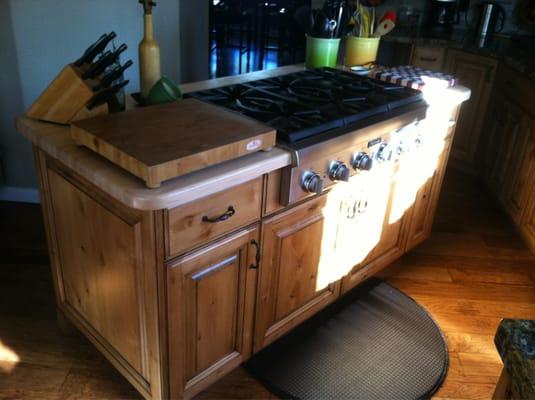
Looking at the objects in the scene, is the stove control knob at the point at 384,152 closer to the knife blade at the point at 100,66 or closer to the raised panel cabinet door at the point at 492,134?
the knife blade at the point at 100,66

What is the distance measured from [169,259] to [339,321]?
3.49ft

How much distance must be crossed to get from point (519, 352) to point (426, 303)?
5.37ft

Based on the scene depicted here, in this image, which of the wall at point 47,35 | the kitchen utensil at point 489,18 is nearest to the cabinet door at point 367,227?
the wall at point 47,35

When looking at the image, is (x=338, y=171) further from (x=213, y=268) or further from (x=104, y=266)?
(x=104, y=266)

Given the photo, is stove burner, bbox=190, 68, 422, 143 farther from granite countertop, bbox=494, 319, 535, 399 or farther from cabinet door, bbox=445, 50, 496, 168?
cabinet door, bbox=445, 50, 496, 168

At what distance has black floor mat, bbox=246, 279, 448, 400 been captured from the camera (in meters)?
1.80

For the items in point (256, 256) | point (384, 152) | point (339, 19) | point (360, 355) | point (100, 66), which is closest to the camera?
point (100, 66)

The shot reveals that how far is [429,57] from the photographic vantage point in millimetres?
3473

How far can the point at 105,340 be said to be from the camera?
167cm

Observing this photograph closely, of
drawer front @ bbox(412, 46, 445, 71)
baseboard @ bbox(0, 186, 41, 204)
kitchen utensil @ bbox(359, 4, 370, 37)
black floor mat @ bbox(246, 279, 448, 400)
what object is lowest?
black floor mat @ bbox(246, 279, 448, 400)

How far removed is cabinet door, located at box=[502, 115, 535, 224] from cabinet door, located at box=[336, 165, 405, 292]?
91 centimetres

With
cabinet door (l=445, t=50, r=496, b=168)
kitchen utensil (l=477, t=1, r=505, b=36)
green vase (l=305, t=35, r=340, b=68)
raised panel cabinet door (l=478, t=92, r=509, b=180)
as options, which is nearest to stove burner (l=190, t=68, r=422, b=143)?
green vase (l=305, t=35, r=340, b=68)

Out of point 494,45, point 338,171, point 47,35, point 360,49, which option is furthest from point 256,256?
point 494,45

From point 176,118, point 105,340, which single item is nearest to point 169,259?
point 176,118
